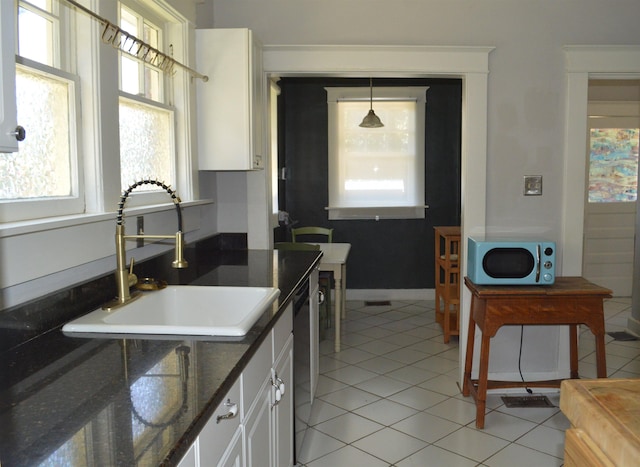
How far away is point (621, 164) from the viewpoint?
6246mm

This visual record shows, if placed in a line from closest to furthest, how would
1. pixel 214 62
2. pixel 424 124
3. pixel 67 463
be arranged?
pixel 67 463, pixel 214 62, pixel 424 124

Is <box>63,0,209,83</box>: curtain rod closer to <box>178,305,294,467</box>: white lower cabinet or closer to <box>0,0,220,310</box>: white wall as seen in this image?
<box>0,0,220,310</box>: white wall

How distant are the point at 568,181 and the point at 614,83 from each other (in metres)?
3.24

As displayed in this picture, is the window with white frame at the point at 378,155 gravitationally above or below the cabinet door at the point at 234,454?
A: above

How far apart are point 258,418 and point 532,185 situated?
2.39m

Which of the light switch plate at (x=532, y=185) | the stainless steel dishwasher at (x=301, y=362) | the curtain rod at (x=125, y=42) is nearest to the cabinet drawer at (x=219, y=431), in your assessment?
the stainless steel dishwasher at (x=301, y=362)

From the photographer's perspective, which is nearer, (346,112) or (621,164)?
(346,112)

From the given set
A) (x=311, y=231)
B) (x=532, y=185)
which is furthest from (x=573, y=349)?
(x=311, y=231)

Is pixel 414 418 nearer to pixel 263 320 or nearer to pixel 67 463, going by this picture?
pixel 263 320

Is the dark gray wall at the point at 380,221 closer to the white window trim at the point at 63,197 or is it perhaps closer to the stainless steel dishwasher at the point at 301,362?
the stainless steel dishwasher at the point at 301,362

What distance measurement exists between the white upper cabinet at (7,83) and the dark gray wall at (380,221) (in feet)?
15.9

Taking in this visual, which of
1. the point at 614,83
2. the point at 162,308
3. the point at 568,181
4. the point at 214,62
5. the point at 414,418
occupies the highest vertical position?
the point at 614,83

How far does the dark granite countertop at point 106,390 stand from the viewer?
93cm

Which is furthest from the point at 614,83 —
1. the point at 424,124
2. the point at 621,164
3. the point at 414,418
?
the point at 414,418
